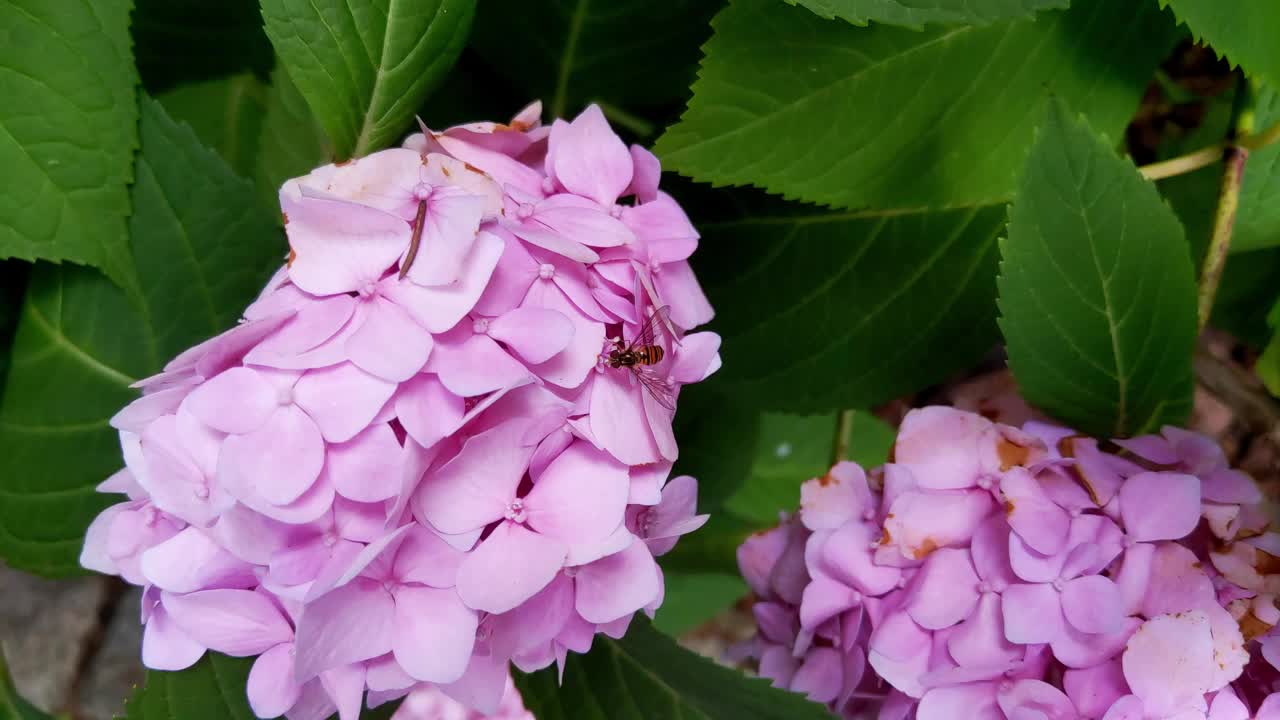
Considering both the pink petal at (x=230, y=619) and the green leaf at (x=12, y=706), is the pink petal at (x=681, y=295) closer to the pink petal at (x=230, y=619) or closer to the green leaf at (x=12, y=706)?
the pink petal at (x=230, y=619)

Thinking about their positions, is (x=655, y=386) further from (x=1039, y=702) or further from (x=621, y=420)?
(x=1039, y=702)

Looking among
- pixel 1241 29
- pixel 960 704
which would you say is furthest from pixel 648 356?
pixel 1241 29

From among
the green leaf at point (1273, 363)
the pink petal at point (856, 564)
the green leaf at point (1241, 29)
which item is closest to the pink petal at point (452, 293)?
the pink petal at point (856, 564)

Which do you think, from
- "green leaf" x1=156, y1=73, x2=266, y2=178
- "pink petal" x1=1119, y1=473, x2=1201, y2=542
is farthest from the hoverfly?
"green leaf" x1=156, y1=73, x2=266, y2=178

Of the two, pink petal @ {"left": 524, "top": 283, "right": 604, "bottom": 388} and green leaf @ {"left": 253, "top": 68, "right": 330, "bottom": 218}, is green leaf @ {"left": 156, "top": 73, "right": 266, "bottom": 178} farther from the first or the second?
pink petal @ {"left": 524, "top": 283, "right": 604, "bottom": 388}

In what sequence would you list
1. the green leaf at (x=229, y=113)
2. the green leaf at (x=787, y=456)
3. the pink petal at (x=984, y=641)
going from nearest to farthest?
the pink petal at (x=984, y=641) → the green leaf at (x=229, y=113) → the green leaf at (x=787, y=456)

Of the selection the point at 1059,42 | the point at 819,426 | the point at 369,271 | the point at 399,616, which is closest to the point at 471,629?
Result: the point at 399,616

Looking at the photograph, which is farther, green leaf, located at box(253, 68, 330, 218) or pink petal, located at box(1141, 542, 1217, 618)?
green leaf, located at box(253, 68, 330, 218)
